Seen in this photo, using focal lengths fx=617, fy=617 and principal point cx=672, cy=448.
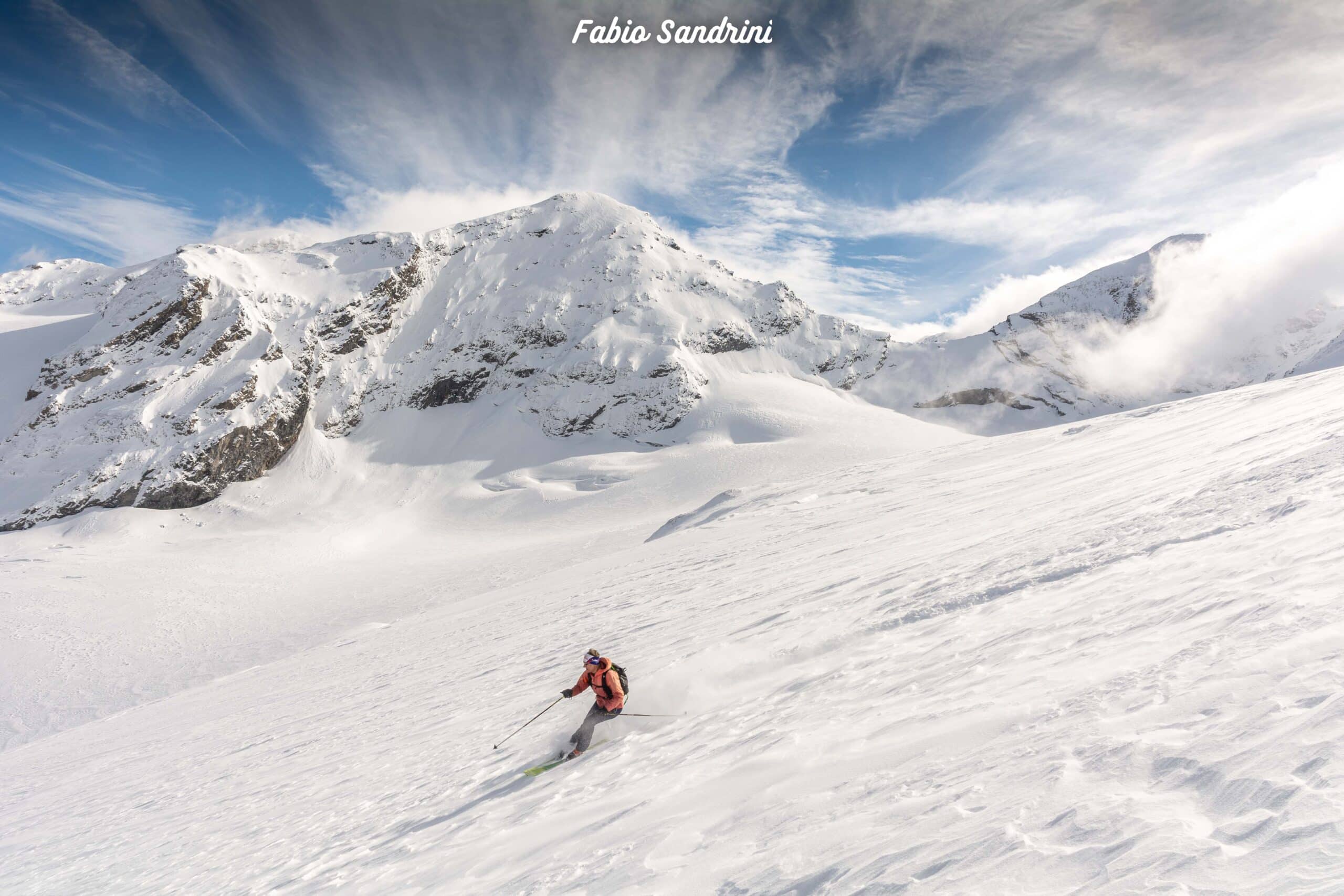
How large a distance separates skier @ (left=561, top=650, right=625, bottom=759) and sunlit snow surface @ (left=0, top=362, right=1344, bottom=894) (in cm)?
30

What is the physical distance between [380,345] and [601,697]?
289ft

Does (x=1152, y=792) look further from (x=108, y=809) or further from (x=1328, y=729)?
(x=108, y=809)

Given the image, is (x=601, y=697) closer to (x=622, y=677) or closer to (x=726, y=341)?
(x=622, y=677)

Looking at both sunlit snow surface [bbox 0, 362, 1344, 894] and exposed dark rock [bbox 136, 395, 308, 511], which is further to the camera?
exposed dark rock [bbox 136, 395, 308, 511]

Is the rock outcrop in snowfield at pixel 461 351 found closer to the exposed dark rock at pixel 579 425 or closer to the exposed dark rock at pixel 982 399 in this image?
the exposed dark rock at pixel 579 425

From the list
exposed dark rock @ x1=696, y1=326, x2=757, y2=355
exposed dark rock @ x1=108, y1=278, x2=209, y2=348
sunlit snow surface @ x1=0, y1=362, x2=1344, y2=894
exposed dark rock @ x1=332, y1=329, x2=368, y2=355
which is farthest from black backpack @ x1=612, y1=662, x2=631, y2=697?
exposed dark rock @ x1=696, y1=326, x2=757, y2=355

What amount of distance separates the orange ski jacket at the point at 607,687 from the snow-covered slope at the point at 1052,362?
9350 centimetres

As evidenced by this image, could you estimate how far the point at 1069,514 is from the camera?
1011 centimetres

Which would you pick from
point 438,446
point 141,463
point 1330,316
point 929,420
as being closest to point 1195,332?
point 1330,316

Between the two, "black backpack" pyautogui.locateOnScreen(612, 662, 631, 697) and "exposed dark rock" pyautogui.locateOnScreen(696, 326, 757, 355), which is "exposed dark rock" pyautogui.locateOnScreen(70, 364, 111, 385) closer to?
"exposed dark rock" pyautogui.locateOnScreen(696, 326, 757, 355)

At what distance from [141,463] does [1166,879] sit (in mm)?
76019

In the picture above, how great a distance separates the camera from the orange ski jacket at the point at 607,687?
294 inches

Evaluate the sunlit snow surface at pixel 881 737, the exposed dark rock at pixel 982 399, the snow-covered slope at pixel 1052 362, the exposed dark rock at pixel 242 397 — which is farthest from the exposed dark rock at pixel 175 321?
the exposed dark rock at pixel 982 399

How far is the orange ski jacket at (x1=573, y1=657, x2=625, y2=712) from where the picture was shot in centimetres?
747
